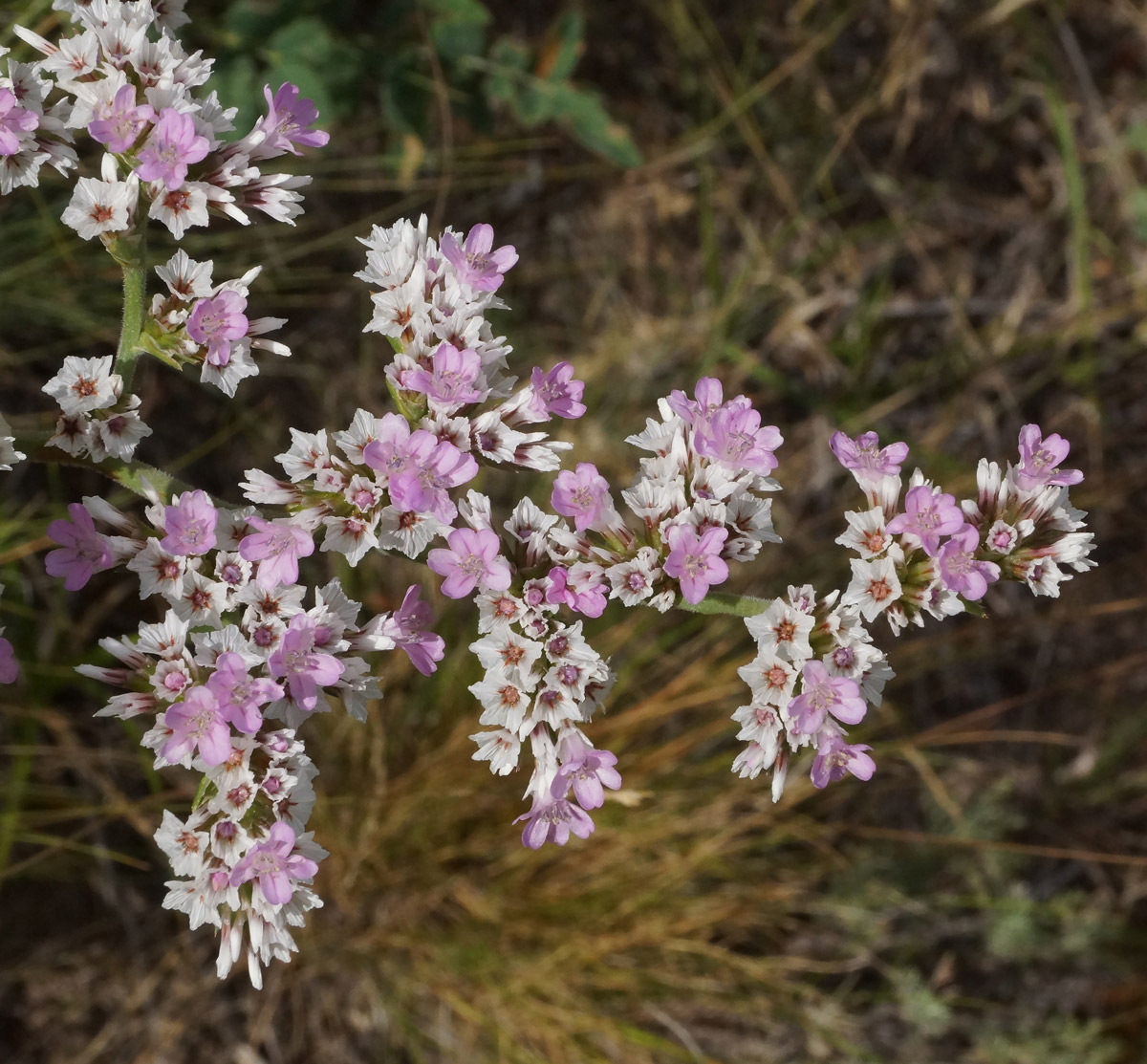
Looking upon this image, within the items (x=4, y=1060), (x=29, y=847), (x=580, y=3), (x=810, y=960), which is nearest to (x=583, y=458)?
(x=580, y=3)

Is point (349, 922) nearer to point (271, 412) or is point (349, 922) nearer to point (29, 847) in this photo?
point (29, 847)

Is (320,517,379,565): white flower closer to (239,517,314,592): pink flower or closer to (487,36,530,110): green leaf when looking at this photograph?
(239,517,314,592): pink flower

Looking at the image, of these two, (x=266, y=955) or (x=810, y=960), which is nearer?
(x=266, y=955)

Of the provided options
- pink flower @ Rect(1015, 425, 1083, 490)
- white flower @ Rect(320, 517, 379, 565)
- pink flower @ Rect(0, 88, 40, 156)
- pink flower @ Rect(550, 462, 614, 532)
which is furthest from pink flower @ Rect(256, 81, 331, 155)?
pink flower @ Rect(1015, 425, 1083, 490)

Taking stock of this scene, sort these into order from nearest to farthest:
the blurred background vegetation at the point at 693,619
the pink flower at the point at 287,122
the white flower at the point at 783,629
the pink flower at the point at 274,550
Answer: the pink flower at the point at 274,550 → the white flower at the point at 783,629 → the pink flower at the point at 287,122 → the blurred background vegetation at the point at 693,619

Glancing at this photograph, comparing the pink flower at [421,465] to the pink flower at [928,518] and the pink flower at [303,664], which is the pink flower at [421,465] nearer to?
the pink flower at [303,664]

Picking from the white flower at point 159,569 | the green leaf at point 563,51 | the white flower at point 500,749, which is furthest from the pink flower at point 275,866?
the green leaf at point 563,51
